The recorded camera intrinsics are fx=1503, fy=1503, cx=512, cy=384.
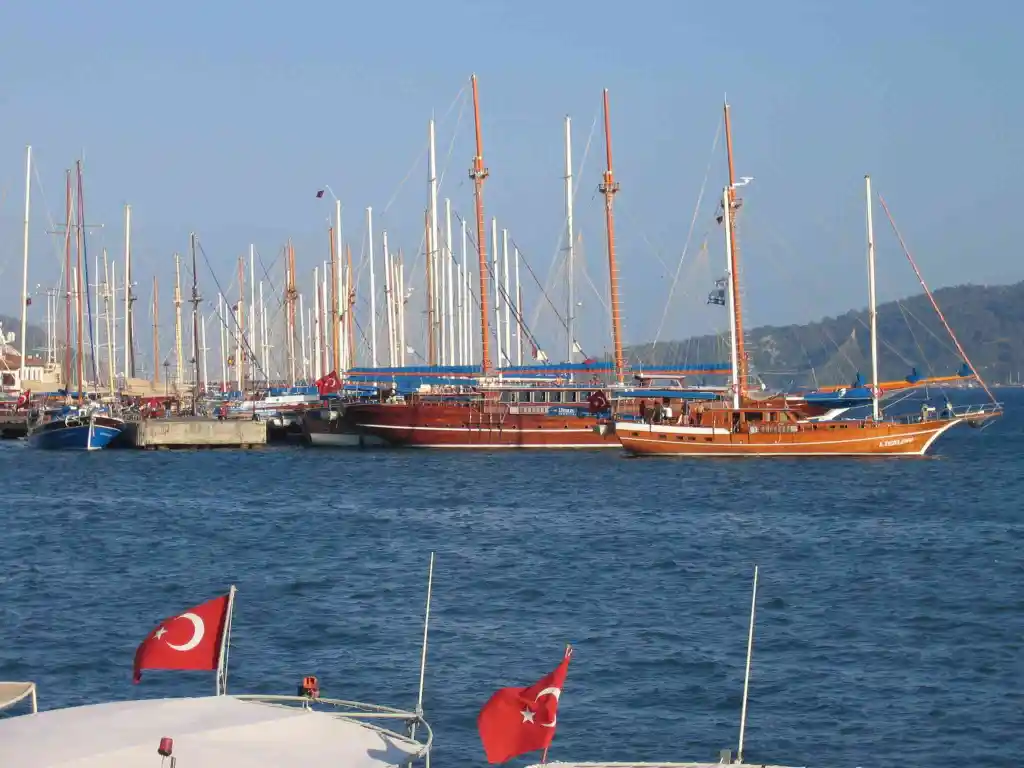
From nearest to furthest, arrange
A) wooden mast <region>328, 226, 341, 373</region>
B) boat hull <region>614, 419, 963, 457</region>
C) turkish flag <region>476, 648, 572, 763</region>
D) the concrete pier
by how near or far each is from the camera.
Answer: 1. turkish flag <region>476, 648, 572, 763</region>
2. boat hull <region>614, 419, 963, 457</region>
3. the concrete pier
4. wooden mast <region>328, 226, 341, 373</region>

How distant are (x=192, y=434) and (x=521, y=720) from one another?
78022mm

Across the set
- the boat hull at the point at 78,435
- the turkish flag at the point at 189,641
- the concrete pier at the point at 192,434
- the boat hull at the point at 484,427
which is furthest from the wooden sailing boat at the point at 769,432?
the turkish flag at the point at 189,641

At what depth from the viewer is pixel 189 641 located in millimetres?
15883

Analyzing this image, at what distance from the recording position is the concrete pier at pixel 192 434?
8869 cm

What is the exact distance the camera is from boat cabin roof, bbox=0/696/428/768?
13672 millimetres

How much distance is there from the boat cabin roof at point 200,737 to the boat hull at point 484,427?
223 feet

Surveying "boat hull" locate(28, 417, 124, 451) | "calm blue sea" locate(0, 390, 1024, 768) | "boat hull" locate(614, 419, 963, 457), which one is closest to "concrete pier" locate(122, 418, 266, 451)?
"boat hull" locate(28, 417, 124, 451)

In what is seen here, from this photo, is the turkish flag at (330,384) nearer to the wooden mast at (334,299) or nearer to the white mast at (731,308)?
the wooden mast at (334,299)

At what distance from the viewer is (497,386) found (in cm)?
8450

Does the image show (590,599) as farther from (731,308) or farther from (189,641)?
(731,308)

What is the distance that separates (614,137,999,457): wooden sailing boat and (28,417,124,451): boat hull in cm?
3033

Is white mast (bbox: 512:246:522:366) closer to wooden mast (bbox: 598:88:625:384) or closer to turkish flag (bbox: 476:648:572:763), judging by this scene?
wooden mast (bbox: 598:88:625:384)

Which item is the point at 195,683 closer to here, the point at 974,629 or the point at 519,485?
the point at 974,629

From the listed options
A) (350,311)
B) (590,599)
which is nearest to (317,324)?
(350,311)
